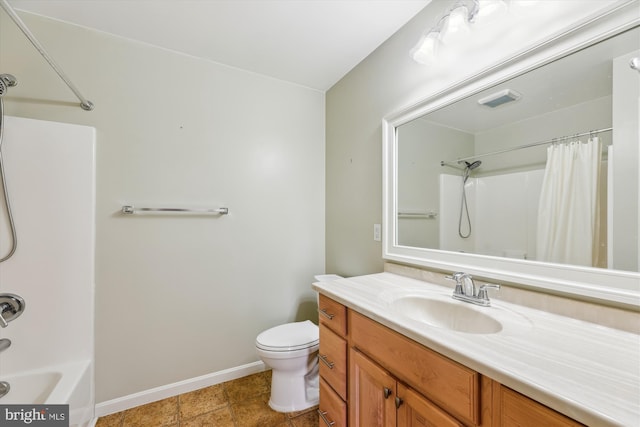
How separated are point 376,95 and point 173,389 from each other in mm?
2461

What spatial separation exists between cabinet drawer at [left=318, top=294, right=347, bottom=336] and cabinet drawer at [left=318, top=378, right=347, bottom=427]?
0.31 metres

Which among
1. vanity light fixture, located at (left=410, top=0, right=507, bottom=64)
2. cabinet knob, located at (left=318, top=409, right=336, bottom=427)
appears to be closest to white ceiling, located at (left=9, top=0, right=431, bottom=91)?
vanity light fixture, located at (left=410, top=0, right=507, bottom=64)

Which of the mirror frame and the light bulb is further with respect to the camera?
the light bulb

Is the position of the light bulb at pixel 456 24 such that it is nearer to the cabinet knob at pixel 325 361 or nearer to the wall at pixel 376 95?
the wall at pixel 376 95

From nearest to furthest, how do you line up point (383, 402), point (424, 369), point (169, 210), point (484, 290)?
point (424, 369) → point (383, 402) → point (484, 290) → point (169, 210)

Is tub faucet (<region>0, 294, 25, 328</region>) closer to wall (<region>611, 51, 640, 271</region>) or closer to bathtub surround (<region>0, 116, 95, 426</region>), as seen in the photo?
bathtub surround (<region>0, 116, 95, 426</region>)

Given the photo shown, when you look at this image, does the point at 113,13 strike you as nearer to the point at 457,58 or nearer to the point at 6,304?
the point at 6,304

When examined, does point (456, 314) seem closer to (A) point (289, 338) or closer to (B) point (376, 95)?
(A) point (289, 338)

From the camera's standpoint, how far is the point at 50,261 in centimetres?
145

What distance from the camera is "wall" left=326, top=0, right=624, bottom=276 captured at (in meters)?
1.02

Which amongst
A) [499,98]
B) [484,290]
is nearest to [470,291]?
[484,290]

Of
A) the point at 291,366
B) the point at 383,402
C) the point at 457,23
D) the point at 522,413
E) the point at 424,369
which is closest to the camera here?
the point at 522,413

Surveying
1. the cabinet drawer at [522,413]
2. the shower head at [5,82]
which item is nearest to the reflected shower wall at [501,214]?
the cabinet drawer at [522,413]

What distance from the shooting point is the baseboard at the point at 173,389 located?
1585mm
